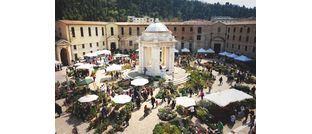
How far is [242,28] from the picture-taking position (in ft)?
109

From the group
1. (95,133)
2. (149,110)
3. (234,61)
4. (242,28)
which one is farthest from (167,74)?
(242,28)

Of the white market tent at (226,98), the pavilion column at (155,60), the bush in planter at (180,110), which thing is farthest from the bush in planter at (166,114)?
the pavilion column at (155,60)

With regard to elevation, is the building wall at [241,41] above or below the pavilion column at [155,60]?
above

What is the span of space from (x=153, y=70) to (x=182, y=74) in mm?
3743

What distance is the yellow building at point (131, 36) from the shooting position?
30172 mm

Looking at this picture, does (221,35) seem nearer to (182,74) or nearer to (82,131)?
(182,74)

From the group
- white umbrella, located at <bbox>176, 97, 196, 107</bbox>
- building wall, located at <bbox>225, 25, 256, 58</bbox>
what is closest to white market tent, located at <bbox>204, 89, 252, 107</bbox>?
white umbrella, located at <bbox>176, 97, 196, 107</bbox>

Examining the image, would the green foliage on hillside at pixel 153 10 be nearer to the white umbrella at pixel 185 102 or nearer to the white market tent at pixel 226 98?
the white umbrella at pixel 185 102

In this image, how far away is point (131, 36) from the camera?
40.6 metres

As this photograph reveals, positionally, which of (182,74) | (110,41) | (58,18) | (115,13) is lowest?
(182,74)

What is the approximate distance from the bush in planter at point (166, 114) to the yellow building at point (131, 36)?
20230 millimetres

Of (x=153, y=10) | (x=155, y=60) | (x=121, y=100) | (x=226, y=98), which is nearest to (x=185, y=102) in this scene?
(x=226, y=98)

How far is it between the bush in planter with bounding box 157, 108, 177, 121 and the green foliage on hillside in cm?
3040

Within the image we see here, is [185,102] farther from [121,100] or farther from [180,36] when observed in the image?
Answer: [180,36]
